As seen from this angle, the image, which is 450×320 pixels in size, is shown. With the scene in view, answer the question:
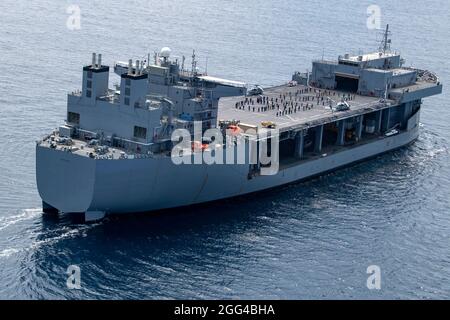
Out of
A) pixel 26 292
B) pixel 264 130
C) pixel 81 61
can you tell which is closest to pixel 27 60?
pixel 81 61

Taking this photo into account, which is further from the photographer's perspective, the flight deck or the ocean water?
the flight deck

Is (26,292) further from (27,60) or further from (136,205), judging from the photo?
(27,60)

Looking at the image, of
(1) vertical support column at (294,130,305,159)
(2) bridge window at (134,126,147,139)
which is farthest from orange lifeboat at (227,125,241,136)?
(2) bridge window at (134,126,147,139)

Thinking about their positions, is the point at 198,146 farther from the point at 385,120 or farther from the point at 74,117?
the point at 385,120

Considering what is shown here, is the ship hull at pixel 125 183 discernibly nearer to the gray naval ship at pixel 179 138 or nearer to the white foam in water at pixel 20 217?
the gray naval ship at pixel 179 138

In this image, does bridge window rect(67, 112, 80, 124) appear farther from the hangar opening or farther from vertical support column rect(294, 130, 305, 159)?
the hangar opening
